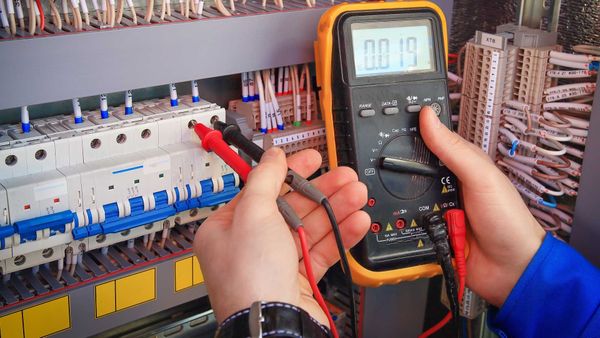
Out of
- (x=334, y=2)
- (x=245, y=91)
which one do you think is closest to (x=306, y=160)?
(x=245, y=91)

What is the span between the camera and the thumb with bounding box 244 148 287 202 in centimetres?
88

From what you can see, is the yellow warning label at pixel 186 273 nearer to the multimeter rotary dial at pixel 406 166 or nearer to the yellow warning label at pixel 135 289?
the yellow warning label at pixel 135 289

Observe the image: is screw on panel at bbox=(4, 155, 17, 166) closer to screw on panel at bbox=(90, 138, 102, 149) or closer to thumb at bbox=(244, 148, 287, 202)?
screw on panel at bbox=(90, 138, 102, 149)

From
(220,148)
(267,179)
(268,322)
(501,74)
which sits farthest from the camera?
(501,74)

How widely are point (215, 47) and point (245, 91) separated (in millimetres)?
205

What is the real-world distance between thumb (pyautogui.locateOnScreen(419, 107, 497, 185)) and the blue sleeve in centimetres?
17

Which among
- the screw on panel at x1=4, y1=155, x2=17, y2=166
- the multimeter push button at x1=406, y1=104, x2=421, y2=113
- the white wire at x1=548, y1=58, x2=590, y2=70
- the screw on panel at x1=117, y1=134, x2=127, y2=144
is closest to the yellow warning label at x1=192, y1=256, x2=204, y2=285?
the screw on panel at x1=117, y1=134, x2=127, y2=144

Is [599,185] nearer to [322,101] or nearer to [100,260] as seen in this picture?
[322,101]

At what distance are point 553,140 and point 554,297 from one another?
0.34 meters

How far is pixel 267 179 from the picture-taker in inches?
35.3

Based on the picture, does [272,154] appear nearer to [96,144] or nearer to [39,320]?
[96,144]

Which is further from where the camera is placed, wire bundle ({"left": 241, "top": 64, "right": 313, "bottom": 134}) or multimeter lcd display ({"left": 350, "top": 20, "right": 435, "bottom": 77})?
wire bundle ({"left": 241, "top": 64, "right": 313, "bottom": 134})

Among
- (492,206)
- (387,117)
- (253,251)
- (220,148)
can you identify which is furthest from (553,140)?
(253,251)

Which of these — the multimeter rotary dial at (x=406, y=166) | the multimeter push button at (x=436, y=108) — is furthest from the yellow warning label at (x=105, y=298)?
the multimeter push button at (x=436, y=108)
